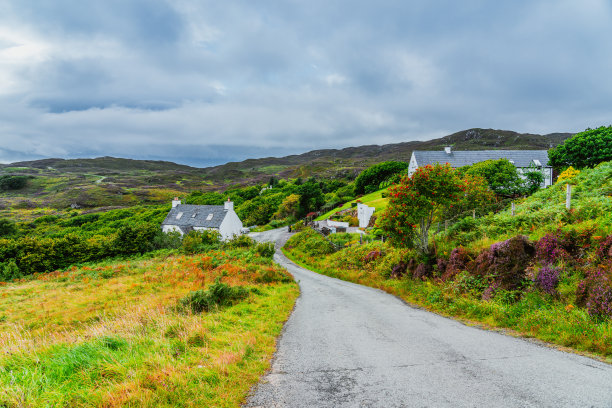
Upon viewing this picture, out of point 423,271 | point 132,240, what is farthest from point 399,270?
point 132,240

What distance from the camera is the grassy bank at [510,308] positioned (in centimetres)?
651

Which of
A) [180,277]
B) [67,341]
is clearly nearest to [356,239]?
[180,277]

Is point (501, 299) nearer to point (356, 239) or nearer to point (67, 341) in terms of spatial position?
point (67, 341)

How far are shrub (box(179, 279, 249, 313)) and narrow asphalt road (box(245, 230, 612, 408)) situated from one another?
3592 mm

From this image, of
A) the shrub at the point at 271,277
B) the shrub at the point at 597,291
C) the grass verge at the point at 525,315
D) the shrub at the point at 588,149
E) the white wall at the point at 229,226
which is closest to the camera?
the grass verge at the point at 525,315

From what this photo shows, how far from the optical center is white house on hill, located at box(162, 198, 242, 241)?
4889 centimetres

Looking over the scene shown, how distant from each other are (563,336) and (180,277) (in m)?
18.8

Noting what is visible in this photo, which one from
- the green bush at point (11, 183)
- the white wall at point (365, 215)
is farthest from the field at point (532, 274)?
the green bush at point (11, 183)

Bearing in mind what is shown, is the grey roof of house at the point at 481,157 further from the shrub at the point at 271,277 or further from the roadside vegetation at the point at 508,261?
the shrub at the point at 271,277

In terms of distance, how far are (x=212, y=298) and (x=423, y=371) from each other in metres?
8.30

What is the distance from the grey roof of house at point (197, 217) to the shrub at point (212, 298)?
123 ft

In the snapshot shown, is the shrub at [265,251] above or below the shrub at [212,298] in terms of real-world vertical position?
below

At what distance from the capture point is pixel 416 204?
50.1 ft

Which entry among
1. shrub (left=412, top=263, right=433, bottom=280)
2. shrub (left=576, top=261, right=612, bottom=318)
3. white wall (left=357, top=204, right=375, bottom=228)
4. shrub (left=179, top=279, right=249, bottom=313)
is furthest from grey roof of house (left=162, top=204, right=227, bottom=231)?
shrub (left=576, top=261, right=612, bottom=318)
